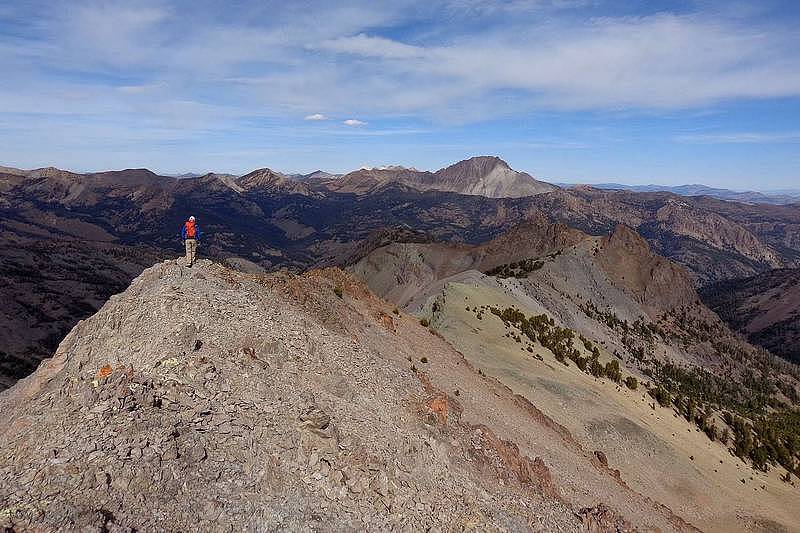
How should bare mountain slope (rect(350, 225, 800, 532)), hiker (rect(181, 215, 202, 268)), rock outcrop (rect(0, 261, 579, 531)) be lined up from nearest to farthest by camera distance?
1. rock outcrop (rect(0, 261, 579, 531))
2. hiker (rect(181, 215, 202, 268))
3. bare mountain slope (rect(350, 225, 800, 532))

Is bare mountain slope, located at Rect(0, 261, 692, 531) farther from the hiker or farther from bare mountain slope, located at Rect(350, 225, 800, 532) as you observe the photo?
bare mountain slope, located at Rect(350, 225, 800, 532)

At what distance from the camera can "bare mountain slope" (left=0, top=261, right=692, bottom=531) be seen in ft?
36.5

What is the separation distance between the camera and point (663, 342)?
102 metres

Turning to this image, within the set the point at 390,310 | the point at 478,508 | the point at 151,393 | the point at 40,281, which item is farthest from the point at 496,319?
the point at 40,281

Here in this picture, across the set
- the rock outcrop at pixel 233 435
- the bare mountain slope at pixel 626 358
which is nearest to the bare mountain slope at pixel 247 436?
the rock outcrop at pixel 233 435

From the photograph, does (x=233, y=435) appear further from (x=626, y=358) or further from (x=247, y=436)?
(x=626, y=358)

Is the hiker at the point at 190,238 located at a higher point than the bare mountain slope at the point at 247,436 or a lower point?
higher

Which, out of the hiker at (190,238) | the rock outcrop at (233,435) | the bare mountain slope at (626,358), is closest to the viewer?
the rock outcrop at (233,435)

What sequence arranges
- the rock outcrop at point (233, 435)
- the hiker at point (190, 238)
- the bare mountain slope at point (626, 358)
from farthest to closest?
the bare mountain slope at point (626, 358)
the hiker at point (190, 238)
the rock outcrop at point (233, 435)

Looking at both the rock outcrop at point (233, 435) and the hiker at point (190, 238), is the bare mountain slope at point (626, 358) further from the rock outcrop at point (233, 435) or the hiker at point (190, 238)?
the hiker at point (190, 238)

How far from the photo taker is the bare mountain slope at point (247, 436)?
11133 millimetres

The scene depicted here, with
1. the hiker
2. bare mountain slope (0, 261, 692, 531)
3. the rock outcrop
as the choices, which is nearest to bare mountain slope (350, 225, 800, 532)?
bare mountain slope (0, 261, 692, 531)

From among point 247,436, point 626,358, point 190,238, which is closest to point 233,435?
point 247,436

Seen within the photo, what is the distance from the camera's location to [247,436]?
1330 cm
